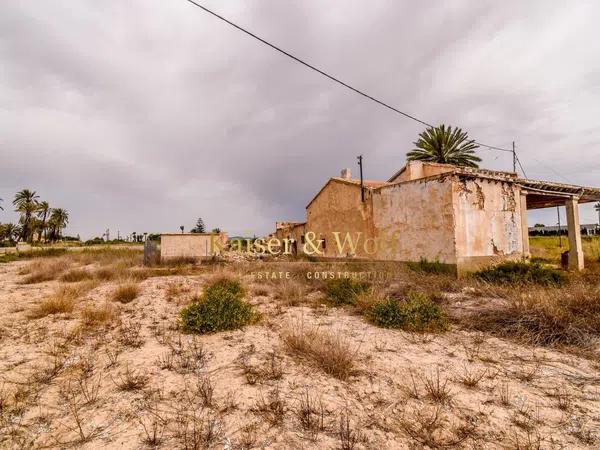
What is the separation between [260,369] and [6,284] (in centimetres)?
1150

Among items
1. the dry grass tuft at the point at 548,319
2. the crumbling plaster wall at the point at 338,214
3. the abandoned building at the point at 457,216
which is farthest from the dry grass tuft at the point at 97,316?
the crumbling plaster wall at the point at 338,214

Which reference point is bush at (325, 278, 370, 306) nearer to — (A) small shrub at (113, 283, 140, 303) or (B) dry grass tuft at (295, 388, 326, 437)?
(B) dry grass tuft at (295, 388, 326, 437)

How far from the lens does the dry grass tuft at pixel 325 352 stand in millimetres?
3549

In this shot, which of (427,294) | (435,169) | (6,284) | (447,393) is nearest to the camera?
(447,393)

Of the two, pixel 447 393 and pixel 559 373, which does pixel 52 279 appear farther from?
pixel 559 373

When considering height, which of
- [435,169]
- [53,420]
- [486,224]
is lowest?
[53,420]

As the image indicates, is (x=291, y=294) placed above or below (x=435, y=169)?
below

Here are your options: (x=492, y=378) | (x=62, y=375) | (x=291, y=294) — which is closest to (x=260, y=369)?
(x=62, y=375)

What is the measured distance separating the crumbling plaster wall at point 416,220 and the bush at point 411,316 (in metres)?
4.96

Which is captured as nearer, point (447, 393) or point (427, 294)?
point (447, 393)

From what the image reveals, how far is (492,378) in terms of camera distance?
3.38 metres

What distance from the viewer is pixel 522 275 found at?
8.05 m

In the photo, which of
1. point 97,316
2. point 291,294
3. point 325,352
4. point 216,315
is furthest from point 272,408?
point 291,294

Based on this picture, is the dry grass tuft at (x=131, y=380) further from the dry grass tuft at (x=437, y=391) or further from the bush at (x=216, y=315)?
the dry grass tuft at (x=437, y=391)
